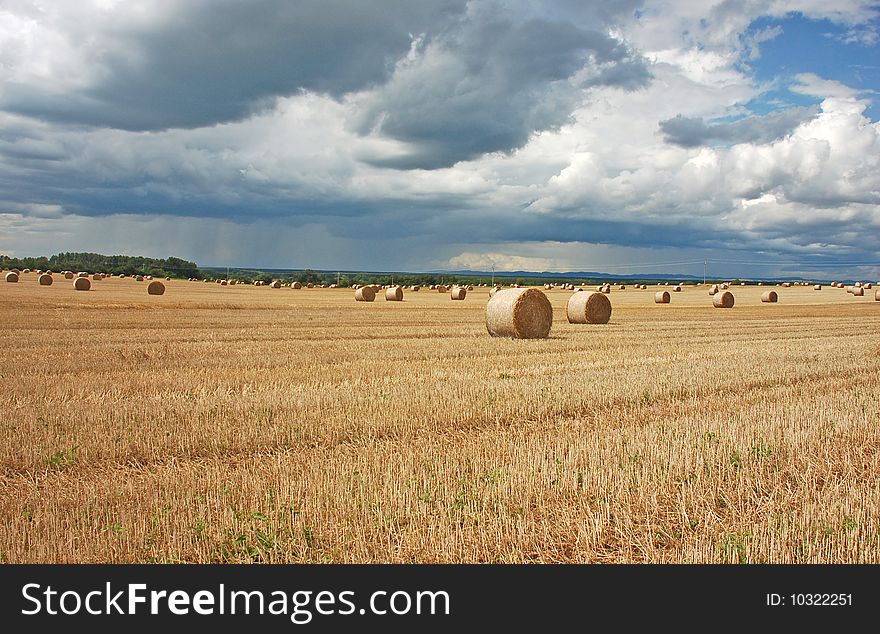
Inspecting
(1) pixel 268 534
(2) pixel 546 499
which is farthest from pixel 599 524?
(1) pixel 268 534

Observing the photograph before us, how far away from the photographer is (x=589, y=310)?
2948 centimetres

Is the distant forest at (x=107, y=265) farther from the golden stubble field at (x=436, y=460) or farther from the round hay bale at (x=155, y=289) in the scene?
the golden stubble field at (x=436, y=460)

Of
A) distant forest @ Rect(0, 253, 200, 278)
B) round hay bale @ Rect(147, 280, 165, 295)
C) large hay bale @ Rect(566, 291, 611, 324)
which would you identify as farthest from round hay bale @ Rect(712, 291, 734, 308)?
distant forest @ Rect(0, 253, 200, 278)

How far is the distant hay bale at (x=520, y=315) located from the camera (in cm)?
2170

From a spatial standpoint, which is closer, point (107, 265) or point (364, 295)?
point (364, 295)

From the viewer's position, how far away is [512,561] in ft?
15.5

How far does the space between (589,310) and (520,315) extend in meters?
8.62

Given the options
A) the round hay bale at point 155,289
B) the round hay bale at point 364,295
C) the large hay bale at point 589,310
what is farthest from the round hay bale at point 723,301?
the round hay bale at point 155,289

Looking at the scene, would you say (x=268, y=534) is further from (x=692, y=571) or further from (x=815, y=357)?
(x=815, y=357)

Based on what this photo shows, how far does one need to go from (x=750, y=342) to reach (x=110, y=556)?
66.7 ft

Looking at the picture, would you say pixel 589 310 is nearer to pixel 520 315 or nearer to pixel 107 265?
pixel 520 315

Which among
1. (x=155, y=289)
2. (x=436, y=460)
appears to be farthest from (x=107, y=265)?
(x=436, y=460)

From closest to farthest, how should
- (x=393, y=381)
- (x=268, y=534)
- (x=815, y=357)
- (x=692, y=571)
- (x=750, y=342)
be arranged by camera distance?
(x=692, y=571)
(x=268, y=534)
(x=393, y=381)
(x=815, y=357)
(x=750, y=342)

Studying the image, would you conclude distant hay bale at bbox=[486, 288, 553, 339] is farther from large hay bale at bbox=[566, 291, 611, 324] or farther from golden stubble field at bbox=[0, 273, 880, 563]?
large hay bale at bbox=[566, 291, 611, 324]
